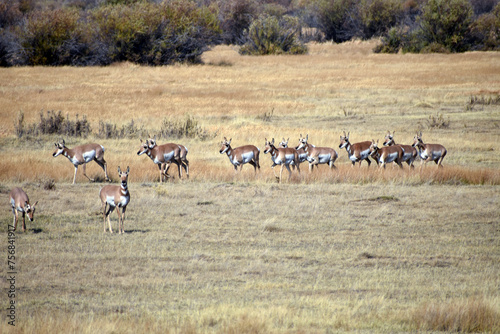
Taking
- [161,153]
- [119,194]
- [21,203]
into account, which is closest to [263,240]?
[119,194]

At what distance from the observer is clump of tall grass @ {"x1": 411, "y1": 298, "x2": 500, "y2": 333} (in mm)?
7365

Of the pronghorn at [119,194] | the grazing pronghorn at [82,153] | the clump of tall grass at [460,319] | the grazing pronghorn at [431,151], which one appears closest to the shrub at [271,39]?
the grazing pronghorn at [431,151]

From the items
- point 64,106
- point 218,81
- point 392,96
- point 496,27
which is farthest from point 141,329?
point 496,27

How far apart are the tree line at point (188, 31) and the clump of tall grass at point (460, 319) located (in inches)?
2168

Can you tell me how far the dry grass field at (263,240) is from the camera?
24.9 ft

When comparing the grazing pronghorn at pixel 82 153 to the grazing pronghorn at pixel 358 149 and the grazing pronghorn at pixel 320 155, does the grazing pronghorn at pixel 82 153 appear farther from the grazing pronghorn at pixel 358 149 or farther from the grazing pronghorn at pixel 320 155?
the grazing pronghorn at pixel 358 149

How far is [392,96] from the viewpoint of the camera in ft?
123

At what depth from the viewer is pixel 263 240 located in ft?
38.4

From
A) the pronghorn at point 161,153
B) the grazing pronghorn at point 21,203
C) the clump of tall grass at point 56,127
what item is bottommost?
the grazing pronghorn at point 21,203

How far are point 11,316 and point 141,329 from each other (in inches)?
69.2

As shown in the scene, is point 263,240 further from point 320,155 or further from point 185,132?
point 185,132

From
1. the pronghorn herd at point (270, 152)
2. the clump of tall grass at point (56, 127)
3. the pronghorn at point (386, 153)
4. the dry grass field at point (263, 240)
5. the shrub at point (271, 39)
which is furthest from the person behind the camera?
the shrub at point (271, 39)

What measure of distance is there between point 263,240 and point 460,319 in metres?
4.91

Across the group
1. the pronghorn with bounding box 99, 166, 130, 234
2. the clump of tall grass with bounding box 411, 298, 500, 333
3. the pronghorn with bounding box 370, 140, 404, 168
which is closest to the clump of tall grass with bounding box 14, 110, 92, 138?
the pronghorn with bounding box 370, 140, 404, 168
